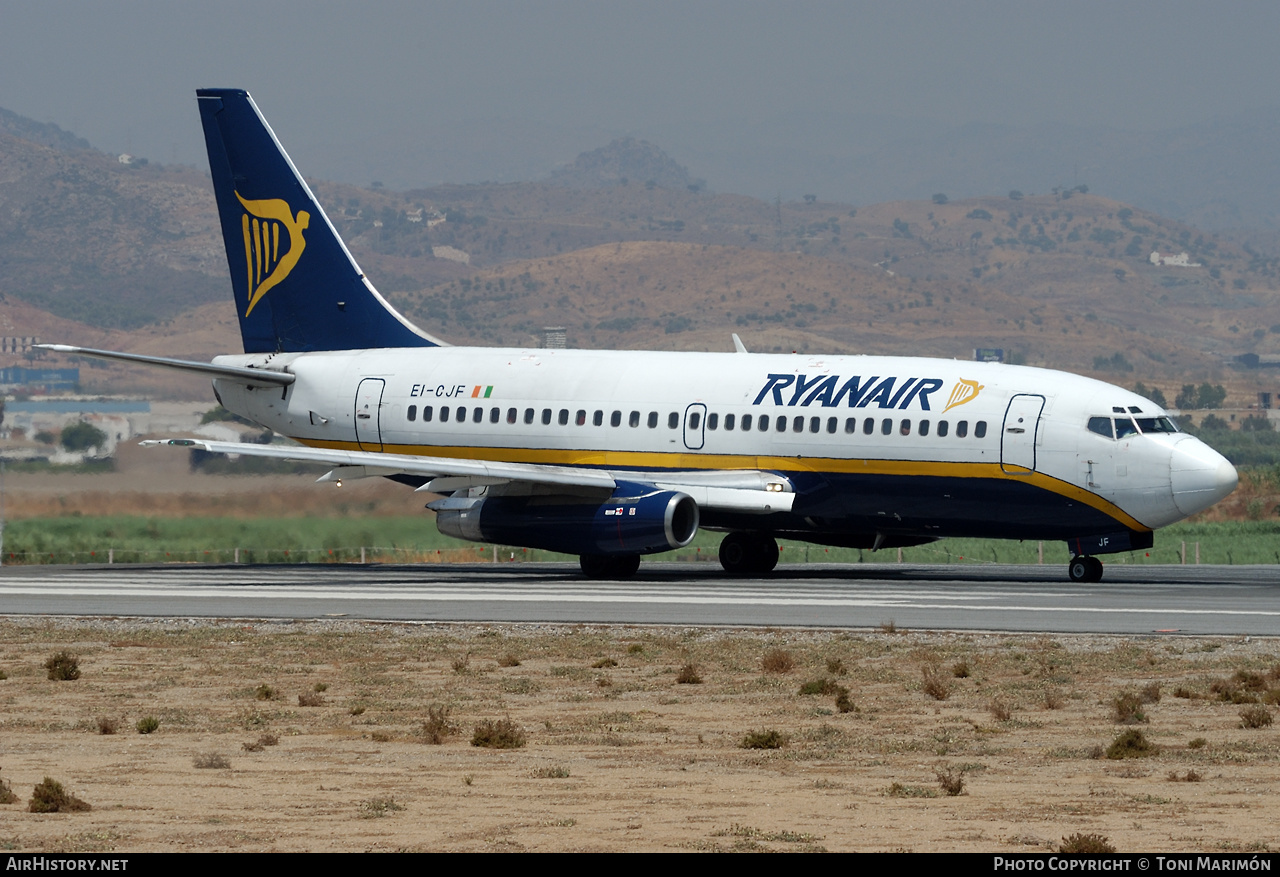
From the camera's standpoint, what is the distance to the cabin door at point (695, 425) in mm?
41219

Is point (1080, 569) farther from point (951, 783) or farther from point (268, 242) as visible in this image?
point (951, 783)

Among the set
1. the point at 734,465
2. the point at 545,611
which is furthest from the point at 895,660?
the point at 734,465

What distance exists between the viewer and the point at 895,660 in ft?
83.7

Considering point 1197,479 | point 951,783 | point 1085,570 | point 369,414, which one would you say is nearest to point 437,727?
point 951,783

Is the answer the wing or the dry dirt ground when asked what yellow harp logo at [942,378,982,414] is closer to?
the wing

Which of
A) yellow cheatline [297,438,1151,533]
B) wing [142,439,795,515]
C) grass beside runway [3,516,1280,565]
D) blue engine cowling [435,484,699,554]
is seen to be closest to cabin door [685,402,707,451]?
yellow cheatline [297,438,1151,533]

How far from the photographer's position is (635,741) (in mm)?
19422

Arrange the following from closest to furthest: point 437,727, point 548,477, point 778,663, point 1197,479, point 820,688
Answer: point 437,727
point 820,688
point 778,663
point 1197,479
point 548,477

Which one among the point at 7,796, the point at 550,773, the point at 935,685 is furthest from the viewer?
the point at 935,685

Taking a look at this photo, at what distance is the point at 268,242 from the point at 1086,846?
123ft

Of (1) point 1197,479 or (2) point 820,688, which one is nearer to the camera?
(2) point 820,688
